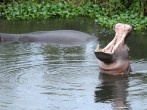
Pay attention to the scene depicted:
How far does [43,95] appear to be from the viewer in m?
5.44

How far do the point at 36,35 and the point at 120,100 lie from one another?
440 centimetres

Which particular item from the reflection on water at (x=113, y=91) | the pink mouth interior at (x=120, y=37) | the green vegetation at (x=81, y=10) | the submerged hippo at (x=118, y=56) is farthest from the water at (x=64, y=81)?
the green vegetation at (x=81, y=10)

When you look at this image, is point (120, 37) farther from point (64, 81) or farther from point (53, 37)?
point (53, 37)

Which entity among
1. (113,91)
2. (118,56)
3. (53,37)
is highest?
(118,56)

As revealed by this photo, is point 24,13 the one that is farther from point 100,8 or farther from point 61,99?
point 61,99

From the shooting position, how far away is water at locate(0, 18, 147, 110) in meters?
5.17

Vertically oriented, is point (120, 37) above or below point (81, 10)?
above

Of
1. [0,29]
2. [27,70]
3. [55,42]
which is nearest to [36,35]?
[55,42]

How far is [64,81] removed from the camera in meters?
5.98

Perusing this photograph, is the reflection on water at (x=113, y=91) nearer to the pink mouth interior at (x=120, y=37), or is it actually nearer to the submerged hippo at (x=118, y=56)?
the submerged hippo at (x=118, y=56)

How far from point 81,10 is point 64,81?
7.45m

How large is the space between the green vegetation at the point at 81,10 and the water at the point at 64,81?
9.95 feet

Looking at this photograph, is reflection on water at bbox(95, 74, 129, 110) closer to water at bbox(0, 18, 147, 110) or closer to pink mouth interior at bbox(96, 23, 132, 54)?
water at bbox(0, 18, 147, 110)

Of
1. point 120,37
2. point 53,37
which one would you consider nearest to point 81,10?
point 53,37
